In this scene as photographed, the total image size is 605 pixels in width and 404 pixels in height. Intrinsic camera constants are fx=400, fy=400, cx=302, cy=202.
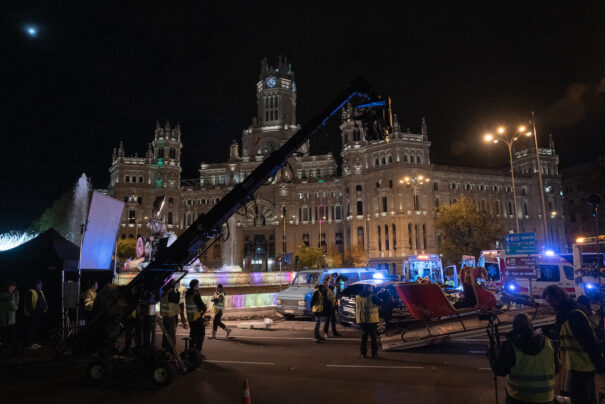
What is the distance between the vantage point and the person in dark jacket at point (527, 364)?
12.9ft

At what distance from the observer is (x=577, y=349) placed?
15.6 ft

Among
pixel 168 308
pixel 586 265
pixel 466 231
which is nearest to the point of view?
pixel 168 308

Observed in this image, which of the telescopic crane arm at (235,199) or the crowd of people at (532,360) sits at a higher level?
the telescopic crane arm at (235,199)

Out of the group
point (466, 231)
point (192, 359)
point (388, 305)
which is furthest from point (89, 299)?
point (466, 231)

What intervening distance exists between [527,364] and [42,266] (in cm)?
1277

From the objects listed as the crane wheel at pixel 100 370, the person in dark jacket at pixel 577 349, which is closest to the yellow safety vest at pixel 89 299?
the crane wheel at pixel 100 370

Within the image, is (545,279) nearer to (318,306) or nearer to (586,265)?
(586,265)

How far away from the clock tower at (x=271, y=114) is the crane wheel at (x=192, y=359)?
70390mm

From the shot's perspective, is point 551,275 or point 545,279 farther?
point 545,279

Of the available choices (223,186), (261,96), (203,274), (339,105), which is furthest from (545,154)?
(339,105)

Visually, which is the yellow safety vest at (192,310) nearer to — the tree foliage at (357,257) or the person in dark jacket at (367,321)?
the person in dark jacket at (367,321)

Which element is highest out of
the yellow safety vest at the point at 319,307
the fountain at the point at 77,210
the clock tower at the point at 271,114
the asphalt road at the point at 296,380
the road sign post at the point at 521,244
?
the clock tower at the point at 271,114

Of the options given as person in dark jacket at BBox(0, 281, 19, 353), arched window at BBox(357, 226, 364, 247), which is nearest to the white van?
person in dark jacket at BBox(0, 281, 19, 353)

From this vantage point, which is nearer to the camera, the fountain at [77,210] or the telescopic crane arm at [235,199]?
the telescopic crane arm at [235,199]
